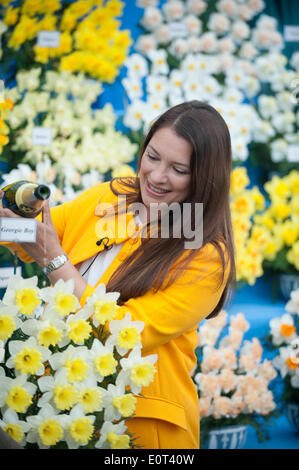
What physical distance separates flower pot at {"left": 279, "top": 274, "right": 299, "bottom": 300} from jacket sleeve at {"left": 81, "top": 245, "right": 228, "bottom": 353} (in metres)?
1.66

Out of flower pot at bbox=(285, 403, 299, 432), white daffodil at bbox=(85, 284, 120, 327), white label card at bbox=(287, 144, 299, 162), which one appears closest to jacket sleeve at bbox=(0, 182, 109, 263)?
white daffodil at bbox=(85, 284, 120, 327)

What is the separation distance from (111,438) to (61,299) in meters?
0.23

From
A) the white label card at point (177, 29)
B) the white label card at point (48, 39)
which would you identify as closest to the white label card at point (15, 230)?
the white label card at point (48, 39)

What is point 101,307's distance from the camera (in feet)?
3.24

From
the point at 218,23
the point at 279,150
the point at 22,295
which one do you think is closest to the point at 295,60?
the point at 218,23


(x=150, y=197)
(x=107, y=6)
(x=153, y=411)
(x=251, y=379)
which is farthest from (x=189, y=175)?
(x=107, y=6)

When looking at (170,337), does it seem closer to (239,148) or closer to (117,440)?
(117,440)

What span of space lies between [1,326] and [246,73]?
264 cm

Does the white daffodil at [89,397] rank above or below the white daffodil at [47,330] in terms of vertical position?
below

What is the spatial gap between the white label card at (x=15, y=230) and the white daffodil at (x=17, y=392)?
245 mm

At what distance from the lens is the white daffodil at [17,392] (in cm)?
90

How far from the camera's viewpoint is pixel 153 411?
1.18 metres

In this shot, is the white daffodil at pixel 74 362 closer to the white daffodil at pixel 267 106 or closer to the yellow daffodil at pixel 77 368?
the yellow daffodil at pixel 77 368
